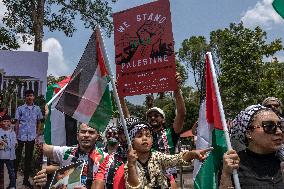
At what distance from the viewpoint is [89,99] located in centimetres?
424

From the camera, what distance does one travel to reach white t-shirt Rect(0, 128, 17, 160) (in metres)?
9.06

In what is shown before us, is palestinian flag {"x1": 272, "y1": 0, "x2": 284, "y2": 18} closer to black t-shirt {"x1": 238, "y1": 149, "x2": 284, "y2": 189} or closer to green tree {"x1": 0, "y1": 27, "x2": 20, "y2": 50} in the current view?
black t-shirt {"x1": 238, "y1": 149, "x2": 284, "y2": 189}

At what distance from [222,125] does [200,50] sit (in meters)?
46.4

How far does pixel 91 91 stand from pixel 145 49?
1413 mm

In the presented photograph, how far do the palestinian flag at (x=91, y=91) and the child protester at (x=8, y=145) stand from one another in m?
5.13

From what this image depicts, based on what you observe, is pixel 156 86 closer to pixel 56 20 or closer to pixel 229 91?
pixel 56 20

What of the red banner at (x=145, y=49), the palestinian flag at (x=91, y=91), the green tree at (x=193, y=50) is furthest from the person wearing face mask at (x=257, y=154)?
the green tree at (x=193, y=50)

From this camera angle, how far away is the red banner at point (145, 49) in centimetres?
537

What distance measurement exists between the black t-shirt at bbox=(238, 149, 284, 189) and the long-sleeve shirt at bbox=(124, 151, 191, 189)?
104cm

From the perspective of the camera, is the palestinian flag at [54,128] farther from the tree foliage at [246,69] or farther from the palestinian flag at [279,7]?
the tree foliage at [246,69]

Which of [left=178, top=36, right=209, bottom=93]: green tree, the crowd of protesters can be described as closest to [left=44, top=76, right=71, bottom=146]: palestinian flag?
the crowd of protesters

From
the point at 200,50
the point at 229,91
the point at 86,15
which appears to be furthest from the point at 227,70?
the point at 200,50

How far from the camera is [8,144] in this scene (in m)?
9.12

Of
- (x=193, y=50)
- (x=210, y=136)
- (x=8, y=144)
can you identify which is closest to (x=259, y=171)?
(x=210, y=136)
